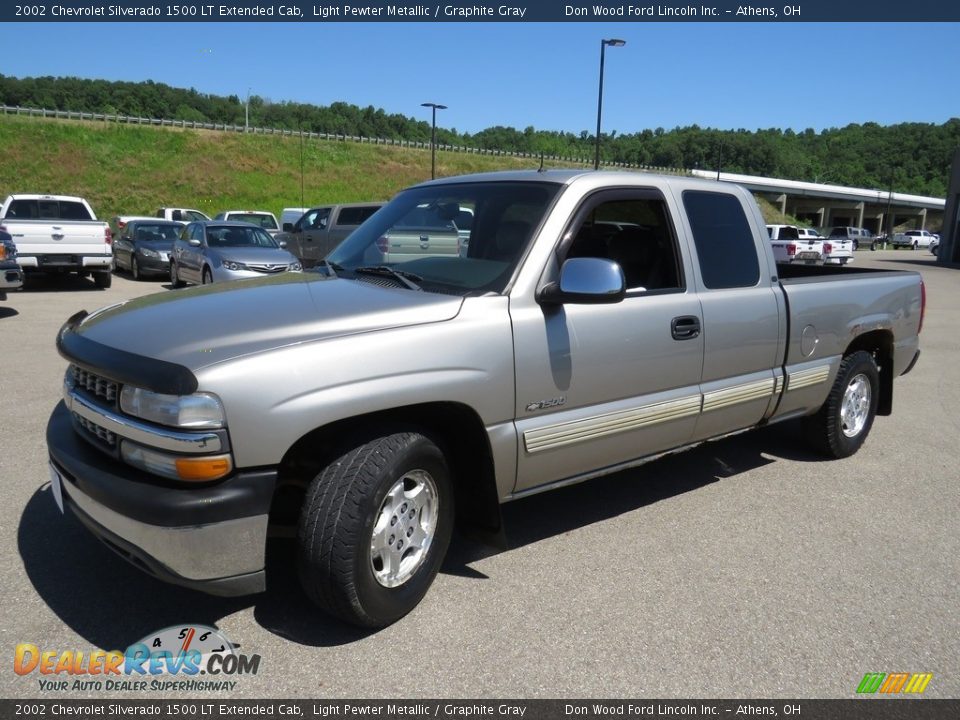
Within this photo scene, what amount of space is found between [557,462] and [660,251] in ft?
4.88

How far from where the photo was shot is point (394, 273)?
3.67 meters

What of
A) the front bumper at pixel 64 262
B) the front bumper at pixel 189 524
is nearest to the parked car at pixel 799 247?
the front bumper at pixel 64 262

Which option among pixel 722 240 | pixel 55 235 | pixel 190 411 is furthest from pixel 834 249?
pixel 190 411

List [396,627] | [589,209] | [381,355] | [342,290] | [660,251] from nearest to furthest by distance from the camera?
[381,355]
[396,627]
[342,290]
[589,209]
[660,251]

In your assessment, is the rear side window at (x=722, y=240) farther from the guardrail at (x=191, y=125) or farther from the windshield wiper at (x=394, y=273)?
the guardrail at (x=191, y=125)

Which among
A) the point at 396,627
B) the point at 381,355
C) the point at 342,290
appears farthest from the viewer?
the point at 342,290

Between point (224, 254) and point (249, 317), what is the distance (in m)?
11.9

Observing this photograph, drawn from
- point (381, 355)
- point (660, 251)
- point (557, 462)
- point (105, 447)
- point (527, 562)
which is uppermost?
point (660, 251)

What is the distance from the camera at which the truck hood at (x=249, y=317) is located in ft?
9.00

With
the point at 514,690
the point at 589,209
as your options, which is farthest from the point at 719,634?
the point at 589,209

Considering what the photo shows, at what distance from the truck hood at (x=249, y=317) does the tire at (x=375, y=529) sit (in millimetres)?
501

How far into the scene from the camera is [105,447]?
2.85 meters

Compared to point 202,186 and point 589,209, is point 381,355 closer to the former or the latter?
point 589,209

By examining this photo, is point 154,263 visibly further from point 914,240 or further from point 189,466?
point 914,240
